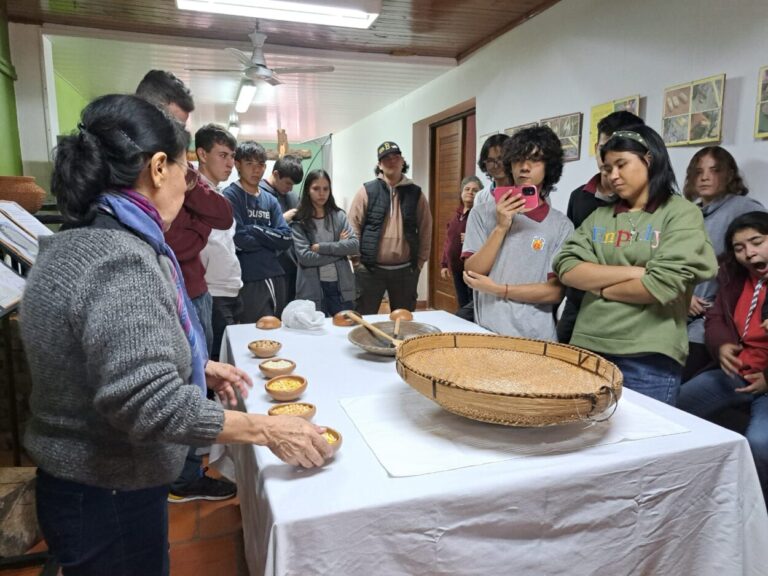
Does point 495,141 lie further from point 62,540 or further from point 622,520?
point 62,540

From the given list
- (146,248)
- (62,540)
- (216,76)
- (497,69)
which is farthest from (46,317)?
(216,76)

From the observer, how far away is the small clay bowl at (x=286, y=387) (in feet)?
3.55

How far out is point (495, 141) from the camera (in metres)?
2.83

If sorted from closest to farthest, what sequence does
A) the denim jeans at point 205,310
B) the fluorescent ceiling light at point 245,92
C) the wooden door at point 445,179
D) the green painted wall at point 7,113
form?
the denim jeans at point 205,310 → the green painted wall at point 7,113 → the fluorescent ceiling light at point 245,92 → the wooden door at point 445,179

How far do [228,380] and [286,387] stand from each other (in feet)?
0.49

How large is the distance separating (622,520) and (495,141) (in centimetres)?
233

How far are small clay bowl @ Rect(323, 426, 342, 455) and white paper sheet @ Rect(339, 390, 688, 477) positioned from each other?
0.22 ft

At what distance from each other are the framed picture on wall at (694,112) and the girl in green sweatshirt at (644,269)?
114 centimetres

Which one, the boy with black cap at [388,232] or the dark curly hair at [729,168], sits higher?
the dark curly hair at [729,168]

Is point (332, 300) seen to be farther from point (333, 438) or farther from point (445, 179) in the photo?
point (445, 179)

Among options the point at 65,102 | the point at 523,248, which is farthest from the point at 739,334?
the point at 65,102

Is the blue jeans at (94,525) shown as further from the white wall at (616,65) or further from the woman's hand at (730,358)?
the white wall at (616,65)

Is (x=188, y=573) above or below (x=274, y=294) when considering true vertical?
below

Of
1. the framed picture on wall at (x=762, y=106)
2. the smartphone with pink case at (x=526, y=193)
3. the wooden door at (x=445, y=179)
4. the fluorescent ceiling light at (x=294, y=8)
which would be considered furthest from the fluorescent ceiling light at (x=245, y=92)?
the framed picture on wall at (x=762, y=106)
